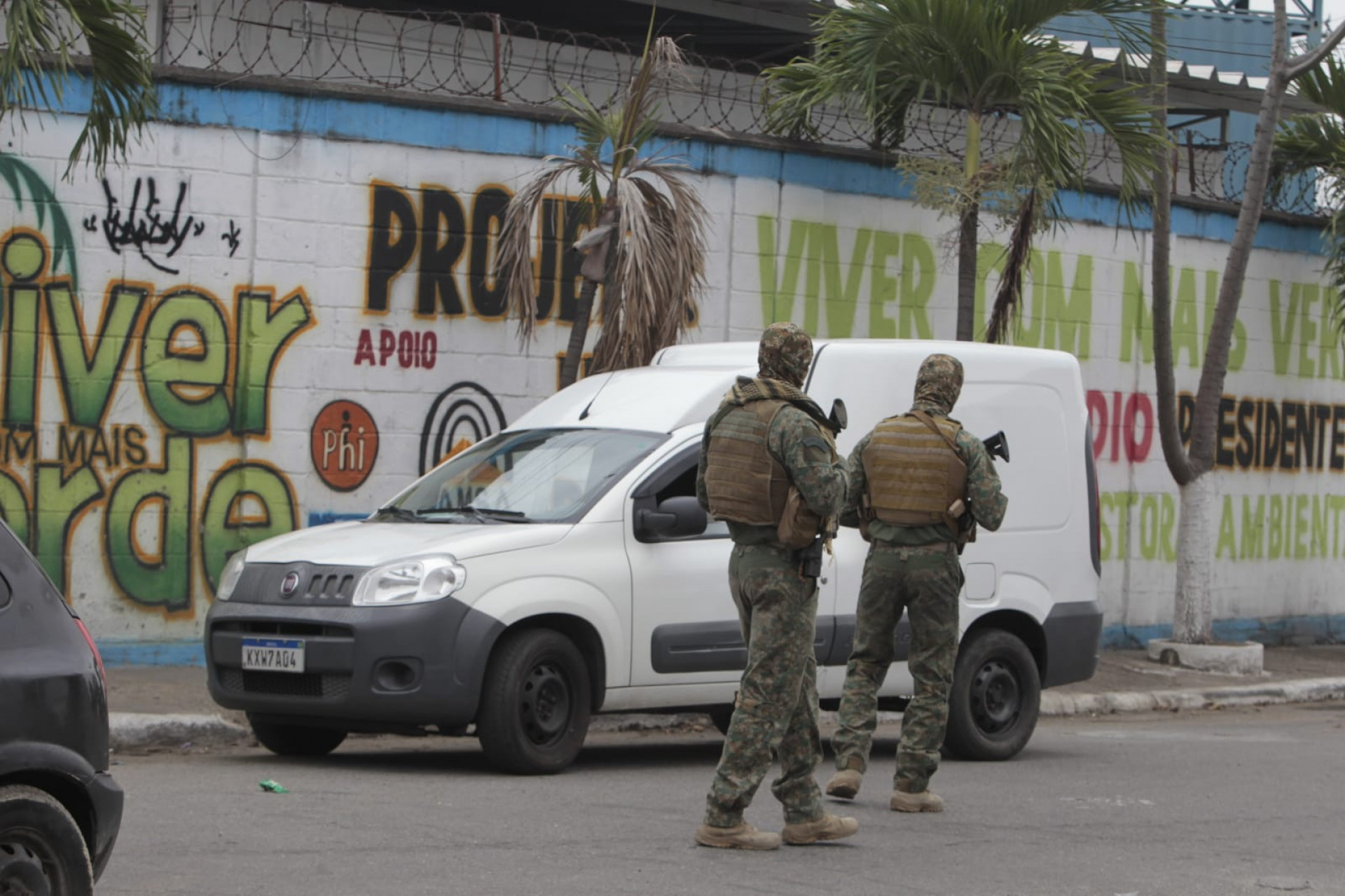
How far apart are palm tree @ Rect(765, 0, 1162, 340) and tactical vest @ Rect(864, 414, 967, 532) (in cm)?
578

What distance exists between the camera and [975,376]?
10297 mm

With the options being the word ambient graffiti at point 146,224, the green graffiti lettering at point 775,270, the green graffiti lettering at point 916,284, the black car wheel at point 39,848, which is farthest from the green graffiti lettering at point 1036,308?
the black car wheel at point 39,848

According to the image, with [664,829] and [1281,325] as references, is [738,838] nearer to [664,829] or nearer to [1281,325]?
[664,829]

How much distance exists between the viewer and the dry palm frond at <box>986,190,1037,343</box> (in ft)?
45.9

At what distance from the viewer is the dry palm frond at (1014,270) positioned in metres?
14.0

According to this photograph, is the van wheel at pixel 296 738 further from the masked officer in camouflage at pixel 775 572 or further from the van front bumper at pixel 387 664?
the masked officer in camouflage at pixel 775 572

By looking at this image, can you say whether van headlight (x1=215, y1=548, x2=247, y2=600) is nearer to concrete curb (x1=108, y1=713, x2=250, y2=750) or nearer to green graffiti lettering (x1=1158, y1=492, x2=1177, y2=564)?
concrete curb (x1=108, y1=713, x2=250, y2=750)

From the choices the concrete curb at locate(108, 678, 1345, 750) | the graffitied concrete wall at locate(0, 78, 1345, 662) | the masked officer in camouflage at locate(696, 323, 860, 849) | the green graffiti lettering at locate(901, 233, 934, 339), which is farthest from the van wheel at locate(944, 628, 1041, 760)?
the green graffiti lettering at locate(901, 233, 934, 339)

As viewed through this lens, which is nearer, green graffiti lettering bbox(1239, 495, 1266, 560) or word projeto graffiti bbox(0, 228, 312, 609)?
word projeto graffiti bbox(0, 228, 312, 609)

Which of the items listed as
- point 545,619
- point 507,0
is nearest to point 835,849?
point 545,619

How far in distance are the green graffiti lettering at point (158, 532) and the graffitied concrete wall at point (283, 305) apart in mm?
14

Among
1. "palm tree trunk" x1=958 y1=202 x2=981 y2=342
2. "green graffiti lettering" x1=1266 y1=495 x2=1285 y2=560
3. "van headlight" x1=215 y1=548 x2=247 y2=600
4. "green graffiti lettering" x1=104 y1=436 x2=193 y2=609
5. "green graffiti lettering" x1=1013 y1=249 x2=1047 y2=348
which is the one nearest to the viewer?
"van headlight" x1=215 y1=548 x2=247 y2=600

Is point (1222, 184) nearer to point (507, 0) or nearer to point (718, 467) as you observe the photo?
point (507, 0)

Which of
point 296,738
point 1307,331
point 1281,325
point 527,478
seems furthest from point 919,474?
point 1307,331
